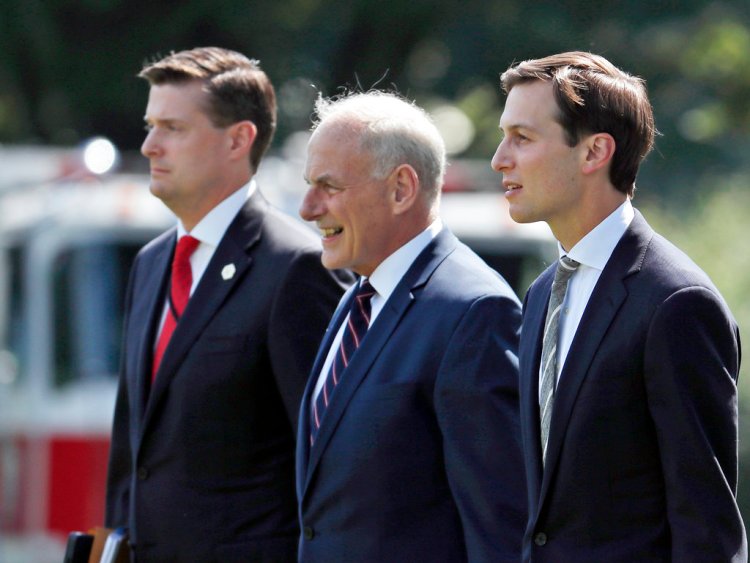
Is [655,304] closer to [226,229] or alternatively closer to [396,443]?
[396,443]

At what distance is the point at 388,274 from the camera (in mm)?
4082

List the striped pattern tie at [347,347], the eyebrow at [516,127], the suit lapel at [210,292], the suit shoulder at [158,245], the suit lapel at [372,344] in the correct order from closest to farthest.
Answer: the eyebrow at [516,127]
the suit lapel at [372,344]
the striped pattern tie at [347,347]
the suit lapel at [210,292]
the suit shoulder at [158,245]

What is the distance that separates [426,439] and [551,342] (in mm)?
497

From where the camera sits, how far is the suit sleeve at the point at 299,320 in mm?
4422

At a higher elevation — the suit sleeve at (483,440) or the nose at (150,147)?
the nose at (150,147)

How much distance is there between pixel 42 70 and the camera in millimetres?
13148

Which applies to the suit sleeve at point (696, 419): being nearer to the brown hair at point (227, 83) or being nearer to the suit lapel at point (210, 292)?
the suit lapel at point (210, 292)

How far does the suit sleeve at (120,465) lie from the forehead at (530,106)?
182 cm

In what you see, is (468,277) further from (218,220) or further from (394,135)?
(218,220)

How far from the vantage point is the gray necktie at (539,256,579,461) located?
3410mm

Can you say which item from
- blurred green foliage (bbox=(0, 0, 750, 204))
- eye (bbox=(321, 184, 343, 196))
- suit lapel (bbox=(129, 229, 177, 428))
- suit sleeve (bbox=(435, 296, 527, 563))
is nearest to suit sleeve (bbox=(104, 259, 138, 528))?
suit lapel (bbox=(129, 229, 177, 428))

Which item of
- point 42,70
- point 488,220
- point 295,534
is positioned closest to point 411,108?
point 295,534

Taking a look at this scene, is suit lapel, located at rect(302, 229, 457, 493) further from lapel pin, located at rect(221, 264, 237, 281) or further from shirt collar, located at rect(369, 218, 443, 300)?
lapel pin, located at rect(221, 264, 237, 281)

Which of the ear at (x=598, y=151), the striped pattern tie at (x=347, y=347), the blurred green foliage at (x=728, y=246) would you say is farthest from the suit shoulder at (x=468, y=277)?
the blurred green foliage at (x=728, y=246)
